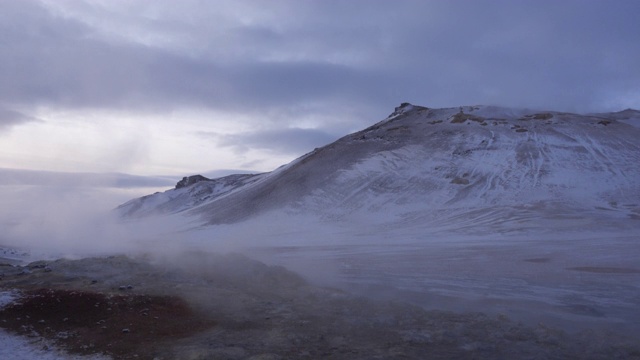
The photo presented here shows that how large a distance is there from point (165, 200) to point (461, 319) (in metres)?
85.1

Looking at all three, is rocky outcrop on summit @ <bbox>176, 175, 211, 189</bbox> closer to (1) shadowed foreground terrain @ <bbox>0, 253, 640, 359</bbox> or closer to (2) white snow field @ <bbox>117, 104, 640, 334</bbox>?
(2) white snow field @ <bbox>117, 104, 640, 334</bbox>

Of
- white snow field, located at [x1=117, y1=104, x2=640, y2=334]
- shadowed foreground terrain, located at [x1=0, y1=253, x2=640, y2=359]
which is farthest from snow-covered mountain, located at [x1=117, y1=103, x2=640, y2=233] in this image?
shadowed foreground terrain, located at [x1=0, y1=253, x2=640, y2=359]

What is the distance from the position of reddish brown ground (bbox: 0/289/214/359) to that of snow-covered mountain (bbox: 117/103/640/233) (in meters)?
32.6

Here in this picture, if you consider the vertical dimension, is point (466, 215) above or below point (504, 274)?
above

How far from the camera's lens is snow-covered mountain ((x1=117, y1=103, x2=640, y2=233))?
46.9 meters

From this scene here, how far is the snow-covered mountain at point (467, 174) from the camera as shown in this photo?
4691 cm

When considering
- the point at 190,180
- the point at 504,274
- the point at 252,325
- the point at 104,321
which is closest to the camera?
the point at 252,325

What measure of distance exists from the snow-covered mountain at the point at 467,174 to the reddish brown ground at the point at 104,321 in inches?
1283

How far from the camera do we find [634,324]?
12.1 meters

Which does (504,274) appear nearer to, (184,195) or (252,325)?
(252,325)

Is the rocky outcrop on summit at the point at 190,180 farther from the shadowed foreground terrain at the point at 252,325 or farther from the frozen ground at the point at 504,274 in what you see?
the shadowed foreground terrain at the point at 252,325

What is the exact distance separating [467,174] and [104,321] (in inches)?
1848

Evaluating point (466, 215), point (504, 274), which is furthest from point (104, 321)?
point (466, 215)

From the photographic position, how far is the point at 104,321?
12.1 metres
